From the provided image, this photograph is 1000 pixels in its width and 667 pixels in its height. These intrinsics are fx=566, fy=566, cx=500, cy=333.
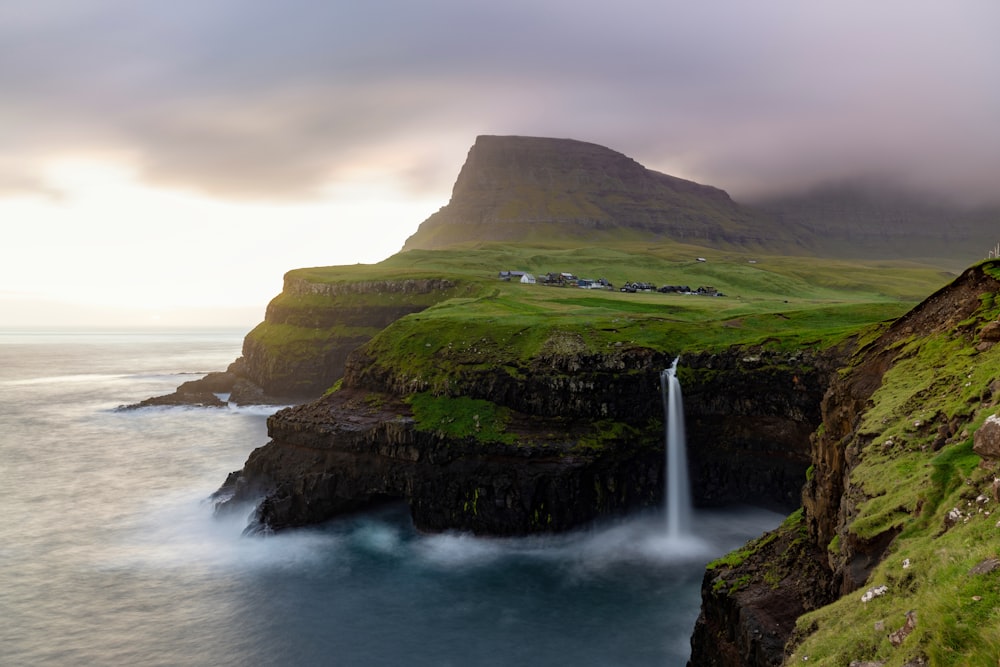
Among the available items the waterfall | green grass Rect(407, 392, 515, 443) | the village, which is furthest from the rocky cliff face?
the village

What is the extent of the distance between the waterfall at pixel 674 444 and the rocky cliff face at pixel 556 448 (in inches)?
30.5

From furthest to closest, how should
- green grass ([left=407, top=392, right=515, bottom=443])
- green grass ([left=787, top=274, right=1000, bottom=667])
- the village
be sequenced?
the village, green grass ([left=407, top=392, right=515, bottom=443]), green grass ([left=787, top=274, right=1000, bottom=667])

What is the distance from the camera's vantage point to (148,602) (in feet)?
134

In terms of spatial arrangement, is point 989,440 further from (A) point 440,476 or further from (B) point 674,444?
(B) point 674,444

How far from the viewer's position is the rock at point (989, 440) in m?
11.8

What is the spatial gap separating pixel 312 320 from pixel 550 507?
92833 millimetres

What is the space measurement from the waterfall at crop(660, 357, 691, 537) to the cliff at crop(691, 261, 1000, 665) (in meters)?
27.0

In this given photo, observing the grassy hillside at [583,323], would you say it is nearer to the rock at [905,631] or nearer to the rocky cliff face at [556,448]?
the rocky cliff face at [556,448]

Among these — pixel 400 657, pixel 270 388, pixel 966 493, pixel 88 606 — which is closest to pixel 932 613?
pixel 966 493

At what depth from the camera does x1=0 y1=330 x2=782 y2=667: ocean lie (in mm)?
35000

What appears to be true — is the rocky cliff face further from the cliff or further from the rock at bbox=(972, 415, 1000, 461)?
the rock at bbox=(972, 415, 1000, 461)

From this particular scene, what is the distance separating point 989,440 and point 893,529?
128 inches

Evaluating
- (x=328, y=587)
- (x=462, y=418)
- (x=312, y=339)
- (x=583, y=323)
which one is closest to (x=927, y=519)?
(x=328, y=587)

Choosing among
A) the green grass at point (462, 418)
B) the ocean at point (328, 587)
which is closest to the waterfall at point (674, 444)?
the ocean at point (328, 587)
